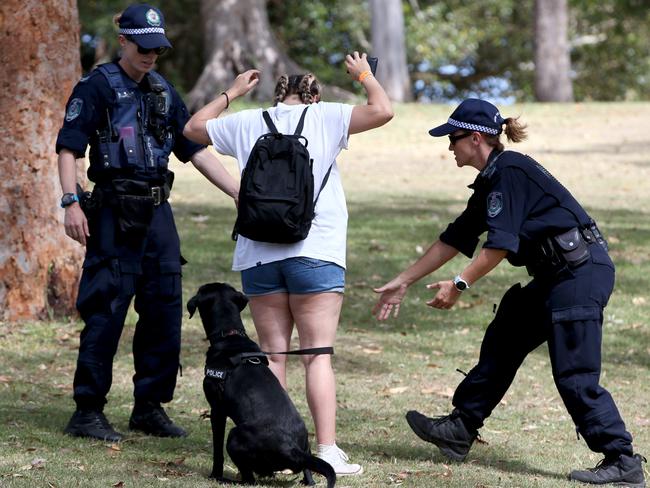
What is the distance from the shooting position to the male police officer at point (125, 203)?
614 cm

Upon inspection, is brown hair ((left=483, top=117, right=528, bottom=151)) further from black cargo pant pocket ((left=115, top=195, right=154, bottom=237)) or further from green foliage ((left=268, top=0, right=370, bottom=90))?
green foliage ((left=268, top=0, right=370, bottom=90))

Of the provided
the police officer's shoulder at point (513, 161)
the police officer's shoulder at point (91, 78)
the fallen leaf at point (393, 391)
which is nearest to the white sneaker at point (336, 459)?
the police officer's shoulder at point (513, 161)

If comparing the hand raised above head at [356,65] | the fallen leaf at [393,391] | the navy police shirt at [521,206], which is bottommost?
the fallen leaf at [393,391]

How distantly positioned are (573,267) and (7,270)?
5.15m

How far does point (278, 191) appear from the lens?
17.4 feet

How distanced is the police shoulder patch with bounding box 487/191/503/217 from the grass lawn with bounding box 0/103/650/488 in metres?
1.28

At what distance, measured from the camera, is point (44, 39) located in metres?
8.97

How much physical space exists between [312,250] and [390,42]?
27.0 metres

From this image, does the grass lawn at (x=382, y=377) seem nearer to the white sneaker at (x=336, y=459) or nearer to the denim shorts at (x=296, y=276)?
the white sneaker at (x=336, y=459)

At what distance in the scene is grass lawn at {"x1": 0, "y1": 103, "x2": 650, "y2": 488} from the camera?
585 cm

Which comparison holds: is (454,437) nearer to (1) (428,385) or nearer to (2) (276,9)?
(1) (428,385)

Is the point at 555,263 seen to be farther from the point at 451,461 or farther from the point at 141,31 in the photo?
the point at 141,31

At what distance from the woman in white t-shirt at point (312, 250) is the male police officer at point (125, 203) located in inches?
25.4

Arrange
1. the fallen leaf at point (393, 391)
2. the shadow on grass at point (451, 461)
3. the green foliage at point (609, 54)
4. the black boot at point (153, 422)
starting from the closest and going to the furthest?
the shadow on grass at point (451, 461)
the black boot at point (153, 422)
the fallen leaf at point (393, 391)
the green foliage at point (609, 54)
